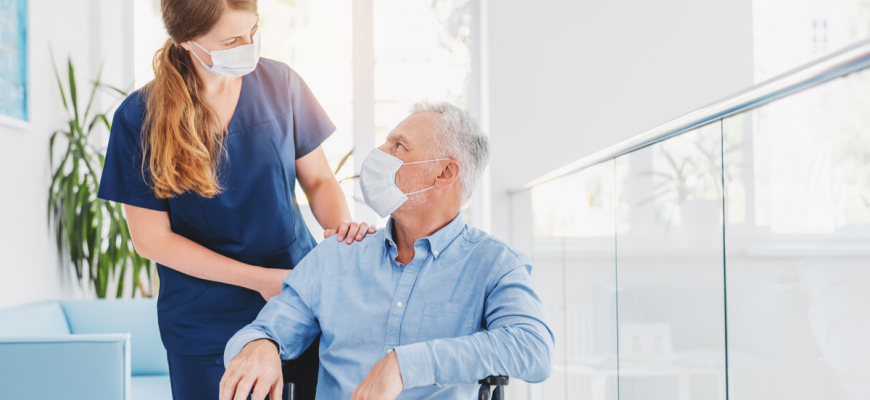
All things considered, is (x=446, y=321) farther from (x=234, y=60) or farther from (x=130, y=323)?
(x=130, y=323)

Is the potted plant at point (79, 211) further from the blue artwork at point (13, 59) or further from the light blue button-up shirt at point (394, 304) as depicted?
the light blue button-up shirt at point (394, 304)

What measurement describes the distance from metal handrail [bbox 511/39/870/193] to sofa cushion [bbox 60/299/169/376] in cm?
230

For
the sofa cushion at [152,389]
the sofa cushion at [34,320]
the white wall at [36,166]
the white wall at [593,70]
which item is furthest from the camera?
the white wall at [593,70]

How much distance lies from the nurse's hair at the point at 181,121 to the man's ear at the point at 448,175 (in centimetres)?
51

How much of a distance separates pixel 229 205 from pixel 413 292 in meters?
0.49

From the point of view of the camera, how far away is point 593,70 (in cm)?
336

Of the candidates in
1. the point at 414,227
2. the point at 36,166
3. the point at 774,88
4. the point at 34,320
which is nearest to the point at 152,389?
the point at 34,320

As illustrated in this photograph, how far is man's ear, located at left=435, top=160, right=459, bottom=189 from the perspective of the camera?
1.30 metres

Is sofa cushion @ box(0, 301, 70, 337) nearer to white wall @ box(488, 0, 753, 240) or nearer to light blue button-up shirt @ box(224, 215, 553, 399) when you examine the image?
light blue button-up shirt @ box(224, 215, 553, 399)

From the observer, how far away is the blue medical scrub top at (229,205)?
4.24ft

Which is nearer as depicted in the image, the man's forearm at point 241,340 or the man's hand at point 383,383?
the man's hand at point 383,383

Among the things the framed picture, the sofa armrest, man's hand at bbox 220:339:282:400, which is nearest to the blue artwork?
the framed picture

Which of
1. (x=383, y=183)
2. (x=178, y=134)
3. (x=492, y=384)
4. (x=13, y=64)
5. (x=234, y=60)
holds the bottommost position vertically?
(x=492, y=384)

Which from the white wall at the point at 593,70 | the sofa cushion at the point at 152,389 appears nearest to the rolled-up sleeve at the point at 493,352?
the sofa cushion at the point at 152,389
